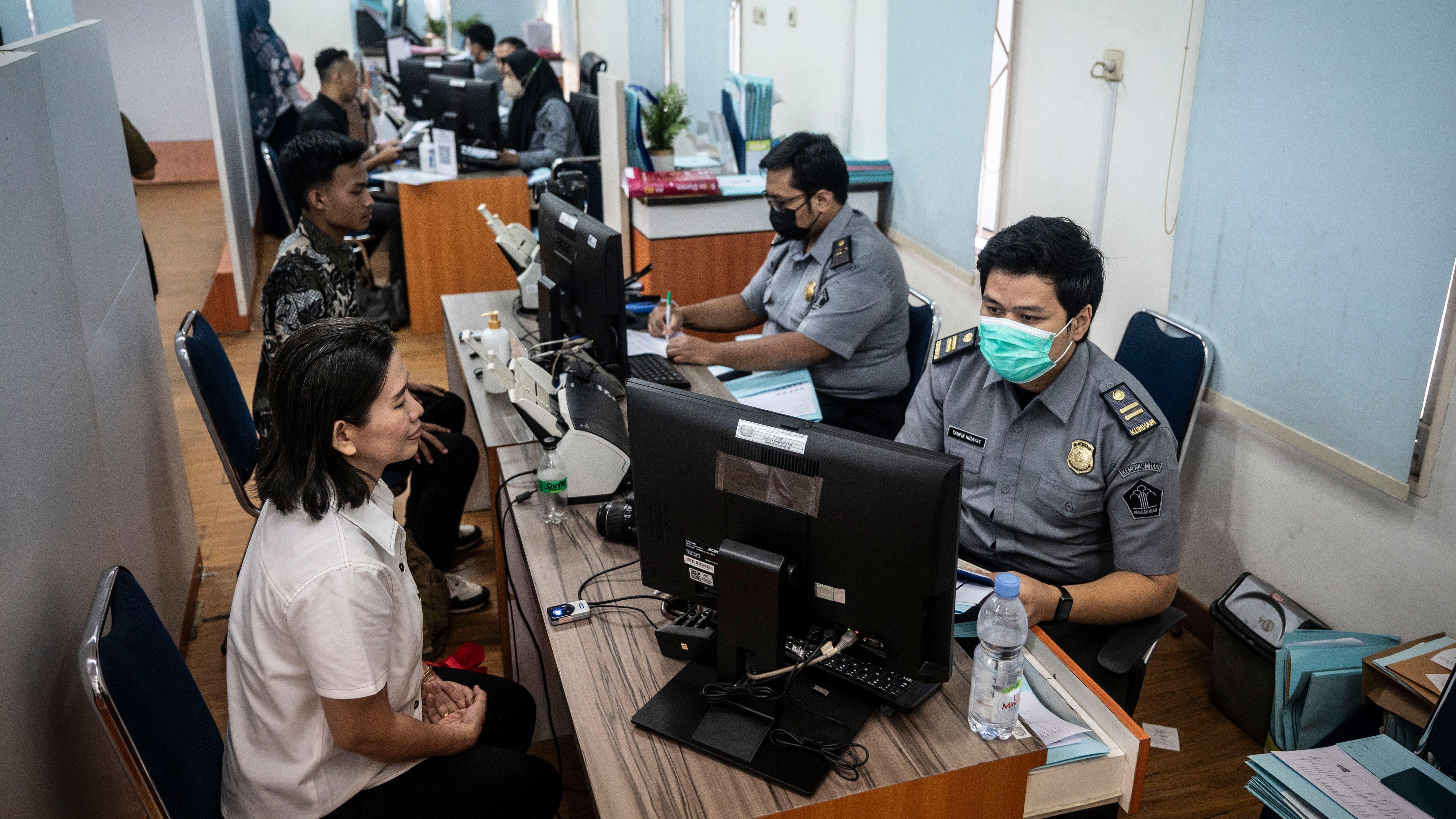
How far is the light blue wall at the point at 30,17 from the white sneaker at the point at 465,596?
11.3 feet

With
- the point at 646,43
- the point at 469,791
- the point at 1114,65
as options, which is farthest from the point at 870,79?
the point at 469,791

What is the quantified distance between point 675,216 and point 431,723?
275 cm

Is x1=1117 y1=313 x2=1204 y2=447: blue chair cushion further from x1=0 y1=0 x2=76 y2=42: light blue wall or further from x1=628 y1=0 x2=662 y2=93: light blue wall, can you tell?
x1=628 y1=0 x2=662 y2=93: light blue wall

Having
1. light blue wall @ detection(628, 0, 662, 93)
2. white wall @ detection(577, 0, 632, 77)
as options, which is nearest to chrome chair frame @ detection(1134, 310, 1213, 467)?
white wall @ detection(577, 0, 632, 77)

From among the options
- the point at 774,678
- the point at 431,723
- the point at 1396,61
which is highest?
the point at 1396,61

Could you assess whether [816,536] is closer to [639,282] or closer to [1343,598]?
[1343,598]

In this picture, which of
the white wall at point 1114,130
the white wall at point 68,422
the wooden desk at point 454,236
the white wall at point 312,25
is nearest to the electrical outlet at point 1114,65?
the white wall at point 1114,130

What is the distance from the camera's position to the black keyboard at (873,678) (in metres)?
1.39

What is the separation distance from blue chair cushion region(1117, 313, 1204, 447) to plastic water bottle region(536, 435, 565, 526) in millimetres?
1523

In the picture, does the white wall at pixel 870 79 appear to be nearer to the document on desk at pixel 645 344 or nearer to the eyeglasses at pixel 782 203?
the eyeglasses at pixel 782 203

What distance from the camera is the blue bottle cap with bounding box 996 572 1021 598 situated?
131 cm

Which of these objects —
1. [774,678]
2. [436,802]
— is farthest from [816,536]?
[436,802]

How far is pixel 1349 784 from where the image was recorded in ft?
5.23

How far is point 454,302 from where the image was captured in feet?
10.8
